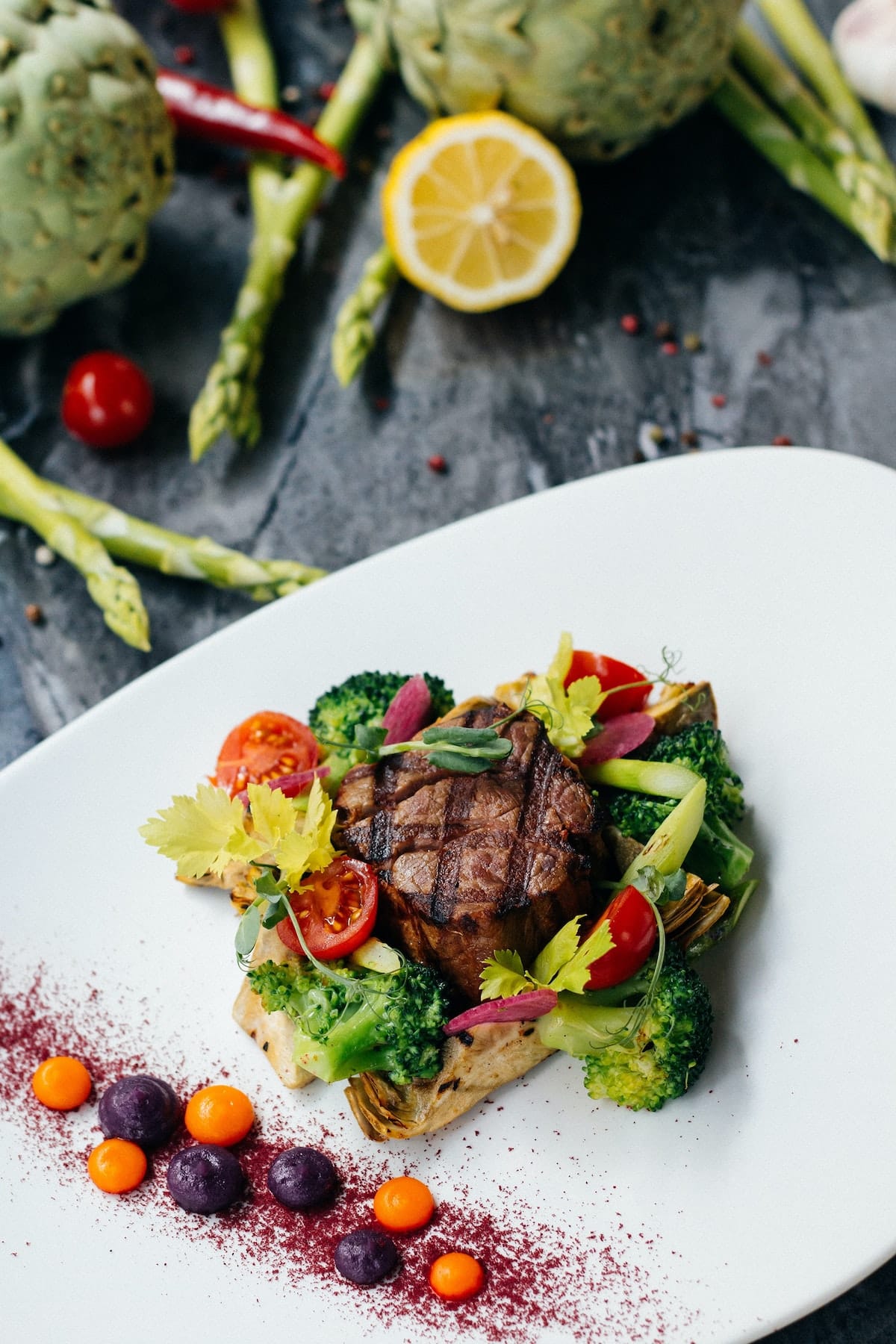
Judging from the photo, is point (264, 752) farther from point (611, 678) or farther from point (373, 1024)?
point (611, 678)

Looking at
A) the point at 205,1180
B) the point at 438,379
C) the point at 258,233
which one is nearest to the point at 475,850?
the point at 205,1180

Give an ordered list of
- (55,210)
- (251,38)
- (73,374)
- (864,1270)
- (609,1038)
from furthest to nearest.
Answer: (251,38) < (73,374) < (55,210) < (609,1038) < (864,1270)

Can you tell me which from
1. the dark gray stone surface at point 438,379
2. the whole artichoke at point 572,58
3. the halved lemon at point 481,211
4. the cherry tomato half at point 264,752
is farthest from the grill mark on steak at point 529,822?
the whole artichoke at point 572,58

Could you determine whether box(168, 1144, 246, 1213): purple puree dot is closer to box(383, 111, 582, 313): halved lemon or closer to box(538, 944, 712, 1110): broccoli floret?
box(538, 944, 712, 1110): broccoli floret

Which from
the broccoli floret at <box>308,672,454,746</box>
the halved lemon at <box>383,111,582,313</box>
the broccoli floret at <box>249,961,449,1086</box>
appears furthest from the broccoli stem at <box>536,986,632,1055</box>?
the halved lemon at <box>383,111,582,313</box>

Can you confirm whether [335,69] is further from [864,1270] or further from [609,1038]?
[864,1270]

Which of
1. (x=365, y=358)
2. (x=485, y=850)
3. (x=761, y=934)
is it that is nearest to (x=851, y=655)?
(x=761, y=934)
